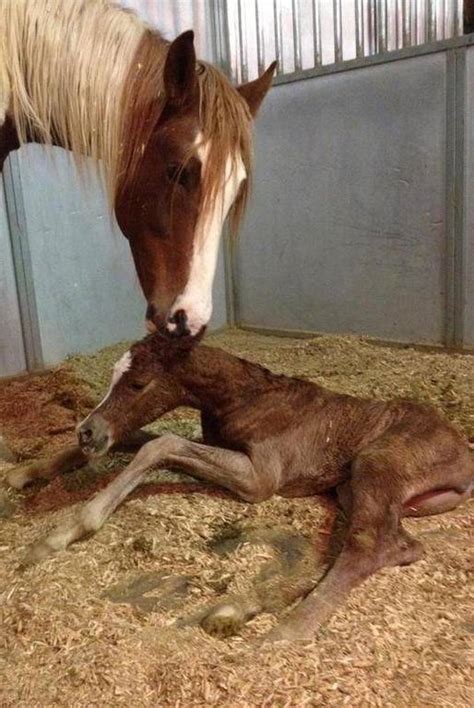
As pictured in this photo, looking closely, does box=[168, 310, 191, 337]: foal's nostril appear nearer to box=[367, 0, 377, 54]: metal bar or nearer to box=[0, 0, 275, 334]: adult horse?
box=[0, 0, 275, 334]: adult horse

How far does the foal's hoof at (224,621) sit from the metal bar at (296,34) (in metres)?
4.96

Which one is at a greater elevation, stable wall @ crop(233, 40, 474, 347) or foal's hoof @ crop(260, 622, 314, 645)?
stable wall @ crop(233, 40, 474, 347)

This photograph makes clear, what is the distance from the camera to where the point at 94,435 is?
8.14ft

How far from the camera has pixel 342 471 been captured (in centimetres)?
254

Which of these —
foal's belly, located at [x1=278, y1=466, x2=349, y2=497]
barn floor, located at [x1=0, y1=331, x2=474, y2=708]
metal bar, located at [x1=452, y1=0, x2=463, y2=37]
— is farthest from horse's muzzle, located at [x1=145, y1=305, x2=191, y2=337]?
metal bar, located at [x1=452, y1=0, x2=463, y2=37]


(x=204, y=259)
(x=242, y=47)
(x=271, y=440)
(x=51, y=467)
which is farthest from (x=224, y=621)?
(x=242, y=47)

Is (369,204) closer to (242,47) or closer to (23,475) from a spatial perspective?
(242,47)

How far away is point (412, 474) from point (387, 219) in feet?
11.0

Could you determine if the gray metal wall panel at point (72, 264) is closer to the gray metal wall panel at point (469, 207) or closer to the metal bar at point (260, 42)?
the metal bar at point (260, 42)

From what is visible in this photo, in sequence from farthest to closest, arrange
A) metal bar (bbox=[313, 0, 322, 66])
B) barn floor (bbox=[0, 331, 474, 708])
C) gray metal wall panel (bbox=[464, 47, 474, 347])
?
1. metal bar (bbox=[313, 0, 322, 66])
2. gray metal wall panel (bbox=[464, 47, 474, 347])
3. barn floor (bbox=[0, 331, 474, 708])

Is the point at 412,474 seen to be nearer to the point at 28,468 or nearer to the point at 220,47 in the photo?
the point at 28,468

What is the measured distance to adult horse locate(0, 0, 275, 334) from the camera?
2.15 m

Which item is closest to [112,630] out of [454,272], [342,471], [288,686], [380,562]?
[288,686]

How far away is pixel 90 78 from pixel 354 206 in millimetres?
3487
